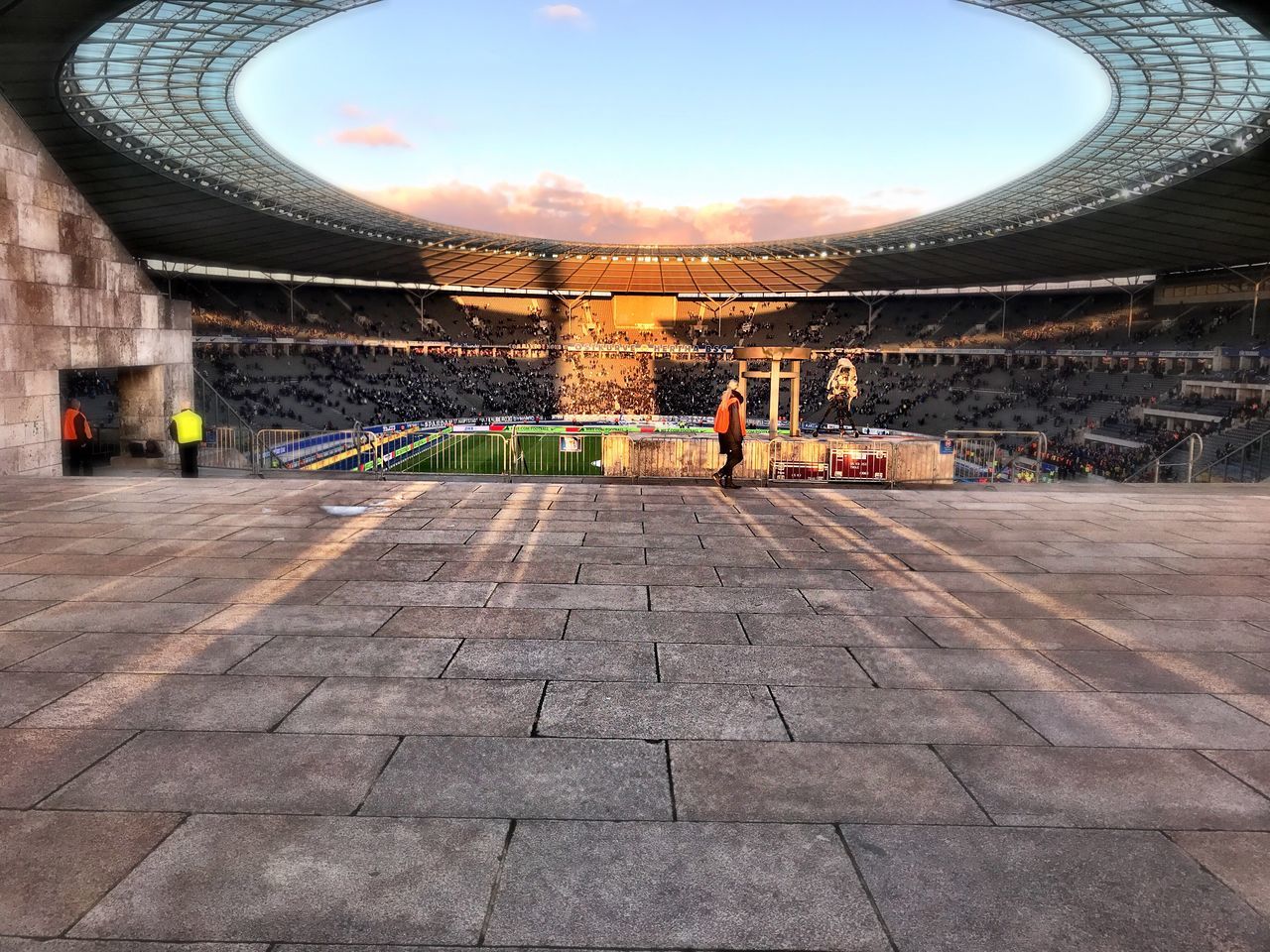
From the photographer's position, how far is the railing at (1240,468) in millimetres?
20531

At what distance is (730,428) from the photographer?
498 inches

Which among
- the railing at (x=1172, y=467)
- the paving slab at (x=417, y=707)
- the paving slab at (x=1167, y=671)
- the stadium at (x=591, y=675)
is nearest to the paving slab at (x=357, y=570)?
the stadium at (x=591, y=675)

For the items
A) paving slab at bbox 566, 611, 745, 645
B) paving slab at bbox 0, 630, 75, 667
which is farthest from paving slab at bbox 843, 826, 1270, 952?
paving slab at bbox 0, 630, 75, 667

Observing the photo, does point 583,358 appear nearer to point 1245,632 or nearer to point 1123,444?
point 1123,444

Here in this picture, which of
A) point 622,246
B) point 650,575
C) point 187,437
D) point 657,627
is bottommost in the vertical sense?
point 657,627

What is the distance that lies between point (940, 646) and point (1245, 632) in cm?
249

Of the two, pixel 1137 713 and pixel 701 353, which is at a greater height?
pixel 701 353

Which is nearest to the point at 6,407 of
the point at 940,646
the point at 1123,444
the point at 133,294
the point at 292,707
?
the point at 133,294

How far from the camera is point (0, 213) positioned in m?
16.1

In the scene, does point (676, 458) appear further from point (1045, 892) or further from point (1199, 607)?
point (1045, 892)

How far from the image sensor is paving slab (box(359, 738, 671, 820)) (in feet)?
12.2

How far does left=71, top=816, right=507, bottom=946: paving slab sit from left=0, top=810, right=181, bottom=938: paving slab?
9cm

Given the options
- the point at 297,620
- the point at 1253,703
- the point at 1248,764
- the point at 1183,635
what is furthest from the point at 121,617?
the point at 1183,635

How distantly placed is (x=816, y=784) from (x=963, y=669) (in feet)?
6.61
